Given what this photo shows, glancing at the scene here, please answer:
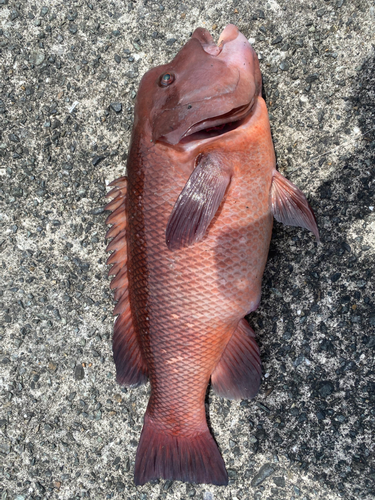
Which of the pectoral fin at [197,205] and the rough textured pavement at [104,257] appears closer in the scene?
the pectoral fin at [197,205]

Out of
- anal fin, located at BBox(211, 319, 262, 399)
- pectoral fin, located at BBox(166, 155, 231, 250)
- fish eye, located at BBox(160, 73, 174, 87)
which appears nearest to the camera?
pectoral fin, located at BBox(166, 155, 231, 250)

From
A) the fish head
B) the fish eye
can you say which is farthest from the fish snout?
the fish eye

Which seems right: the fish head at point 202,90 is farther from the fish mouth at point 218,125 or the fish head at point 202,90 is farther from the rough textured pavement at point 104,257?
the rough textured pavement at point 104,257

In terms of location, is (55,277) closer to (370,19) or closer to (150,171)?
(150,171)

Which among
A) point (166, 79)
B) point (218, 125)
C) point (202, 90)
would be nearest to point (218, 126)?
point (218, 125)

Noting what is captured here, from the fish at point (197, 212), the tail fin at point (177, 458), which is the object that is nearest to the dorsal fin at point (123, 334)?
the fish at point (197, 212)

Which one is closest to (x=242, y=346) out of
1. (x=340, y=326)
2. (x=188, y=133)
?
(x=340, y=326)

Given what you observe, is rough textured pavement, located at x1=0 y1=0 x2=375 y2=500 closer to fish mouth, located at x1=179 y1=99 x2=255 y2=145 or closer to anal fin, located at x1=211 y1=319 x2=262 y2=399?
anal fin, located at x1=211 y1=319 x2=262 y2=399
